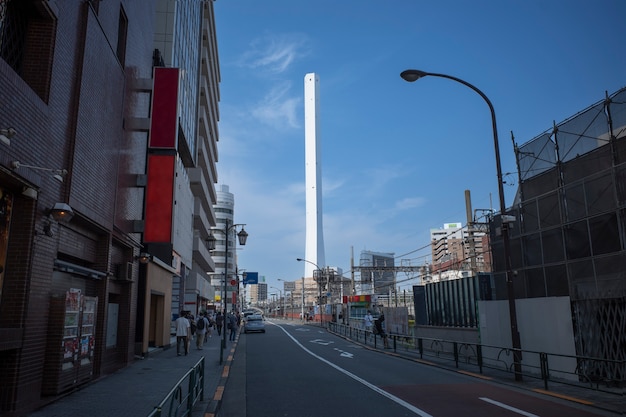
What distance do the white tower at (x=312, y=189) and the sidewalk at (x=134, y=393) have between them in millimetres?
100708

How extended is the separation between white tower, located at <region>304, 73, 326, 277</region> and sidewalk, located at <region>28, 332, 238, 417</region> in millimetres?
100708

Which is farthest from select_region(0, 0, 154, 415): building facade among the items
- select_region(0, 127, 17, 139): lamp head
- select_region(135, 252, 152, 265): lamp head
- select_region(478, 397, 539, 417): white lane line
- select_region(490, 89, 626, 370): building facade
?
select_region(490, 89, 626, 370): building facade

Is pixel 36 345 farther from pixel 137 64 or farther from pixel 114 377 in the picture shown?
pixel 137 64

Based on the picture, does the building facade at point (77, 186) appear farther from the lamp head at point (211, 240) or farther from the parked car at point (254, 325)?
the parked car at point (254, 325)

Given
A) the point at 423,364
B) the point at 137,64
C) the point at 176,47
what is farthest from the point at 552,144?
the point at 176,47

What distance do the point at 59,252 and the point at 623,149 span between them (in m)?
15.0

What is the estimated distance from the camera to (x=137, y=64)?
1698 cm

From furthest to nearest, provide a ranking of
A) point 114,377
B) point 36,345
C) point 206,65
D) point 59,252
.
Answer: point 206,65 → point 114,377 → point 59,252 → point 36,345

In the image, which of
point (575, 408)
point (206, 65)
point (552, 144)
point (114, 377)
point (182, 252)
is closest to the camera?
point (575, 408)

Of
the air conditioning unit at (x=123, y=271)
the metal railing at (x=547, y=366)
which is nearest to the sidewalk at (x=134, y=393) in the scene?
the air conditioning unit at (x=123, y=271)

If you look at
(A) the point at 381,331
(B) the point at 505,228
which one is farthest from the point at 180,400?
(A) the point at 381,331

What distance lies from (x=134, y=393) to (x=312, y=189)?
11365 cm

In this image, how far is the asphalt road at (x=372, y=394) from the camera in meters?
9.59

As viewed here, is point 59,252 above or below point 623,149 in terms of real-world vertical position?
below
